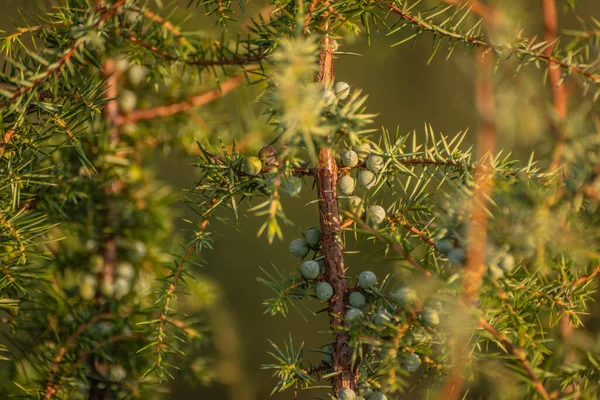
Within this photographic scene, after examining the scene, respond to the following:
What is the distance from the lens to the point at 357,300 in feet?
1.04

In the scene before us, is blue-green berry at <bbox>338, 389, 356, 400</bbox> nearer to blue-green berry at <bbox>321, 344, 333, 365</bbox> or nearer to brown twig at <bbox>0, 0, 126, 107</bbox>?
blue-green berry at <bbox>321, 344, 333, 365</bbox>

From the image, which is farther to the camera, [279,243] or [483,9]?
[279,243]

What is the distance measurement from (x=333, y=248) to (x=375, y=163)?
59mm

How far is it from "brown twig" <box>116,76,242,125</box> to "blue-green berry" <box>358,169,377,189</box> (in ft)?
0.72

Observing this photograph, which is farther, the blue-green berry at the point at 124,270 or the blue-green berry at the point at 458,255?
the blue-green berry at the point at 124,270

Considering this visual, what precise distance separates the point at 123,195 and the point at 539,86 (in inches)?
13.9

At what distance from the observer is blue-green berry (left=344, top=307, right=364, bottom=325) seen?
0.95ft

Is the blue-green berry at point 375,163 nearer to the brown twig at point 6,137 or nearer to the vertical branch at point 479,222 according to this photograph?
the vertical branch at point 479,222

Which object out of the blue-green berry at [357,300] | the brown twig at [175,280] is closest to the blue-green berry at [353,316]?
the blue-green berry at [357,300]

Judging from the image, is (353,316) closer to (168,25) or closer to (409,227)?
(409,227)

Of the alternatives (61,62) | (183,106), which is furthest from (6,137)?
(183,106)

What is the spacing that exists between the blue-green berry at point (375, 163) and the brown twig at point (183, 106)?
226mm

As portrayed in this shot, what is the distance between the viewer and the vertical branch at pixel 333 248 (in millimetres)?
316

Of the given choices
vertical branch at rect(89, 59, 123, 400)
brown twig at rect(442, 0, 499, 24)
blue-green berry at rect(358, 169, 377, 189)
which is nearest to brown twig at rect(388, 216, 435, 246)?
blue-green berry at rect(358, 169, 377, 189)
